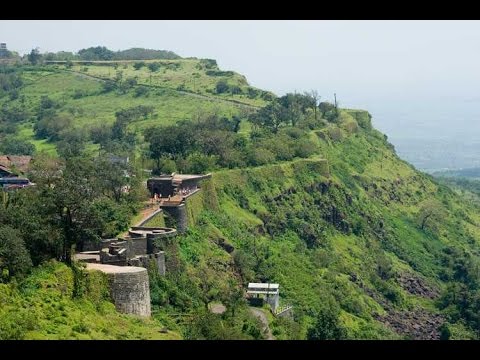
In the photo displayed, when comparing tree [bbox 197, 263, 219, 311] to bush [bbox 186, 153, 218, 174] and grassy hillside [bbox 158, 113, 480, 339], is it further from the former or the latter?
bush [bbox 186, 153, 218, 174]

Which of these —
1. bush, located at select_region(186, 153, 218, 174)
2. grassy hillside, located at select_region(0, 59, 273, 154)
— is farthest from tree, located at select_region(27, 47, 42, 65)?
bush, located at select_region(186, 153, 218, 174)

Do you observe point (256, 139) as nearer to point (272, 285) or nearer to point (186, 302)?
point (272, 285)

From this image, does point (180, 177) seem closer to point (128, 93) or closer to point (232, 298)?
point (232, 298)

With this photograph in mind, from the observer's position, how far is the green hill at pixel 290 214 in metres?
32.8

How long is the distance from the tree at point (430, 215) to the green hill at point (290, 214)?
5.2 inches

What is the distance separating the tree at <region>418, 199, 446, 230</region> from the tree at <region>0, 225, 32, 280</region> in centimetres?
4087

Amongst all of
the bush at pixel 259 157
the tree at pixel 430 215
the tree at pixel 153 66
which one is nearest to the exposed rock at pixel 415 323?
the bush at pixel 259 157

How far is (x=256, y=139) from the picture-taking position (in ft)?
174

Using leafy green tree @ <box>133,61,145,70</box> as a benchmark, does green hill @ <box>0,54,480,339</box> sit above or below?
below

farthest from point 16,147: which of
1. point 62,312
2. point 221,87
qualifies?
point 62,312

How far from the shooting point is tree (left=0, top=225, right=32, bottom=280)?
67.6 ft

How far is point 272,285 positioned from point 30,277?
1421 cm
